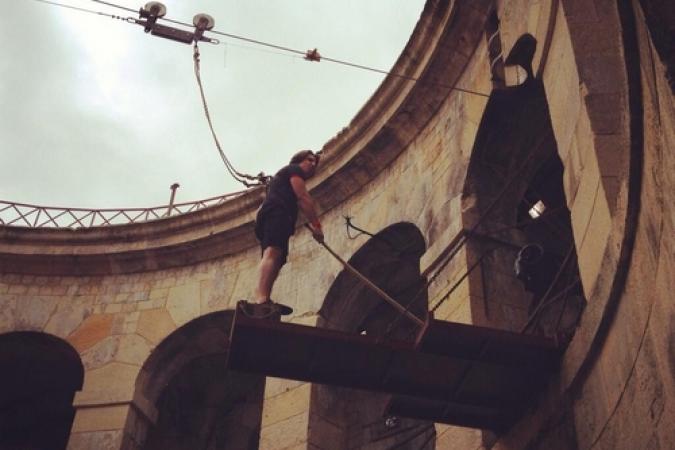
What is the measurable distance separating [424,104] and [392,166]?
0.96m

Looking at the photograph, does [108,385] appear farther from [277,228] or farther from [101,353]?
[277,228]

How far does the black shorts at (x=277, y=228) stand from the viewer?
6.47 meters

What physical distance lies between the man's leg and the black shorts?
5cm

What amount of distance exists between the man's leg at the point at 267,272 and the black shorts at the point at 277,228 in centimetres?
5

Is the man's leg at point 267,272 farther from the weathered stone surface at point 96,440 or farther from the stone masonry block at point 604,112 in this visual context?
the weathered stone surface at point 96,440

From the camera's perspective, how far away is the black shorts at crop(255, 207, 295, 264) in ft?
21.2

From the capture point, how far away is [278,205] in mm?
6582

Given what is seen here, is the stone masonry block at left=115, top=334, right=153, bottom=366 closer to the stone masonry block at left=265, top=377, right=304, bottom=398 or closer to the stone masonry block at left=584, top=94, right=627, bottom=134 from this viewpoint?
the stone masonry block at left=265, top=377, right=304, bottom=398

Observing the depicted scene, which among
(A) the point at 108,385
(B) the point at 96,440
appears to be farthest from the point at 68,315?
(B) the point at 96,440

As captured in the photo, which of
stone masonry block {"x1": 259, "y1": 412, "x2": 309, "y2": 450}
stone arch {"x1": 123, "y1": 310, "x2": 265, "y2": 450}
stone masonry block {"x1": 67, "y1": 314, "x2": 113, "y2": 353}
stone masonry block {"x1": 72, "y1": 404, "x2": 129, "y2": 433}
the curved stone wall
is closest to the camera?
the curved stone wall

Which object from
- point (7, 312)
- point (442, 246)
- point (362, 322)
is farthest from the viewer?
point (7, 312)

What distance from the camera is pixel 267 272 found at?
20.6 ft

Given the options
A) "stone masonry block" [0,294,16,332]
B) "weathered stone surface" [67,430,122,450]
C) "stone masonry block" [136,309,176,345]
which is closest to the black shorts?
"weathered stone surface" [67,430,122,450]

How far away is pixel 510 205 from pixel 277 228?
2.66 meters
